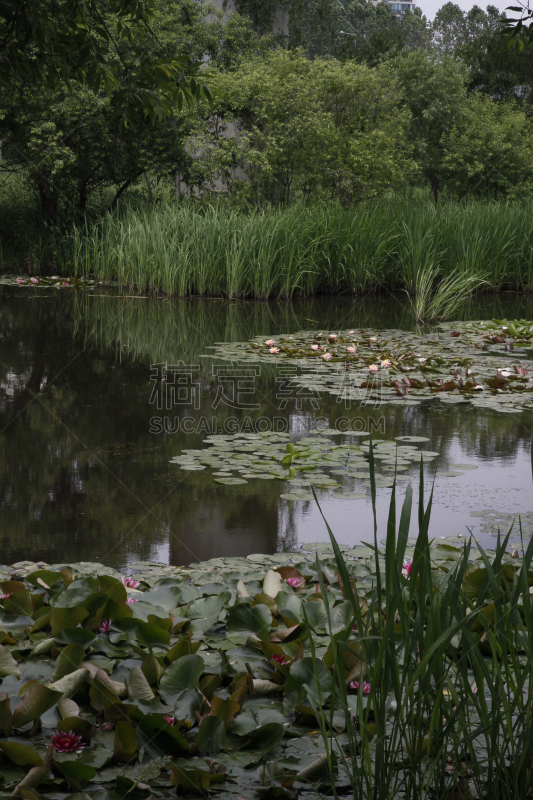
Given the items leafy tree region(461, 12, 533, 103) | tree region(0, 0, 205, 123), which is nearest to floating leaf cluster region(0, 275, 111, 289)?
tree region(0, 0, 205, 123)

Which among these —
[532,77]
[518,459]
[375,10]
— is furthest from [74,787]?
[375,10]

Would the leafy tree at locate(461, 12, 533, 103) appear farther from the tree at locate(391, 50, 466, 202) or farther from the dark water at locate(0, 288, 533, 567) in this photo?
the dark water at locate(0, 288, 533, 567)

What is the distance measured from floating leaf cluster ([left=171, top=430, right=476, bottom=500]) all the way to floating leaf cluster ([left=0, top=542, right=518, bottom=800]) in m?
1.14

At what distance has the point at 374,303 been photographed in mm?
11188

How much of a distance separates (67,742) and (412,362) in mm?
5290

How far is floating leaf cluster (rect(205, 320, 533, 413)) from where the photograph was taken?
18.5 ft

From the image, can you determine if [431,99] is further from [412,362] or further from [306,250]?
[412,362]

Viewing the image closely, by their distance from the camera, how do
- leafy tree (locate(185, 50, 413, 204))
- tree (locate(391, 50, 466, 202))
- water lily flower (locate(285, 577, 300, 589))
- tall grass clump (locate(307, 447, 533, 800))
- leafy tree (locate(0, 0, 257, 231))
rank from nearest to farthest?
tall grass clump (locate(307, 447, 533, 800)) < water lily flower (locate(285, 577, 300, 589)) < leafy tree (locate(0, 0, 257, 231)) < leafy tree (locate(185, 50, 413, 204)) < tree (locate(391, 50, 466, 202))

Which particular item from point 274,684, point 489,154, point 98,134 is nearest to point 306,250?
point 98,134

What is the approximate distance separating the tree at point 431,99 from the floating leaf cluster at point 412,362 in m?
17.1

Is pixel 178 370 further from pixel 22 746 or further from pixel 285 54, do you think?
pixel 285 54

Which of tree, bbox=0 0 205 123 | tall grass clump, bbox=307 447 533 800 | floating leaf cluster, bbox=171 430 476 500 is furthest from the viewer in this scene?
floating leaf cluster, bbox=171 430 476 500

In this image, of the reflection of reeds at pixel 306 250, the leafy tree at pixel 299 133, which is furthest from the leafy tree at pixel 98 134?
the reflection of reeds at pixel 306 250

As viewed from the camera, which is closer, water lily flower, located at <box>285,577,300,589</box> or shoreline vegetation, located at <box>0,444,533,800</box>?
shoreline vegetation, located at <box>0,444,533,800</box>
